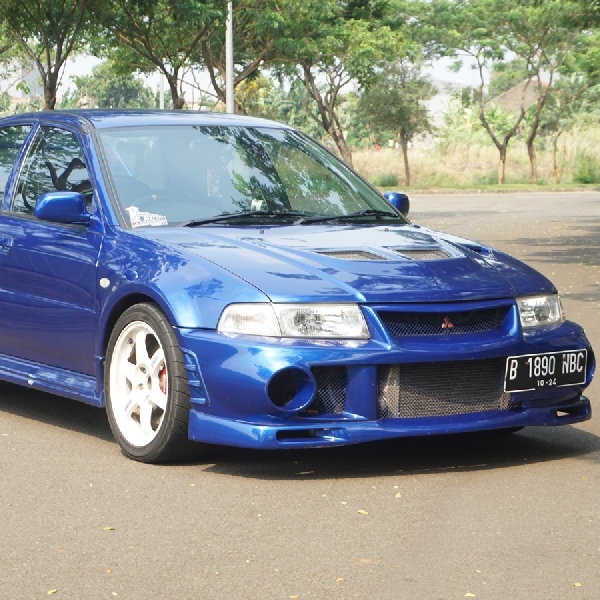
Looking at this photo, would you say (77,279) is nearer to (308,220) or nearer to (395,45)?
(308,220)

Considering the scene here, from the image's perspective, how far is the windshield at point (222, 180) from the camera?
21.7 ft

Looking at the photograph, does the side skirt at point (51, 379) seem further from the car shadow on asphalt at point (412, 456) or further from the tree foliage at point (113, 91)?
the tree foliage at point (113, 91)

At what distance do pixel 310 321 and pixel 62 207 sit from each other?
150cm

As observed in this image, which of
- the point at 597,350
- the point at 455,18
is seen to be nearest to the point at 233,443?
→ the point at 597,350

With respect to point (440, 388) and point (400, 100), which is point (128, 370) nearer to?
point (440, 388)

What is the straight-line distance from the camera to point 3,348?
7.22 metres

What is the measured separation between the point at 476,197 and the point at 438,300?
38125mm

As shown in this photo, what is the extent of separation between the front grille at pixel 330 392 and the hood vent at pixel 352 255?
0.58 m

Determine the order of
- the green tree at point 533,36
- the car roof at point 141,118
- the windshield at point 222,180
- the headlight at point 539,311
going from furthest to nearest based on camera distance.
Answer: the green tree at point 533,36
the car roof at point 141,118
the windshield at point 222,180
the headlight at point 539,311

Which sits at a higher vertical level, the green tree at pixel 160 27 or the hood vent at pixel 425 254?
the green tree at pixel 160 27

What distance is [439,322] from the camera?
18.9 ft

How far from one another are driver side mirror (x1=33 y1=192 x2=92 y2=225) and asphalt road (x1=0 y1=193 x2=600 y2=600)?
3.50ft

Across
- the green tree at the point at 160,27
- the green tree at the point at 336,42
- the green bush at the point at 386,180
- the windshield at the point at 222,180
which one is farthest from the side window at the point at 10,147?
the green bush at the point at 386,180

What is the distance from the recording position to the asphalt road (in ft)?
13.9
